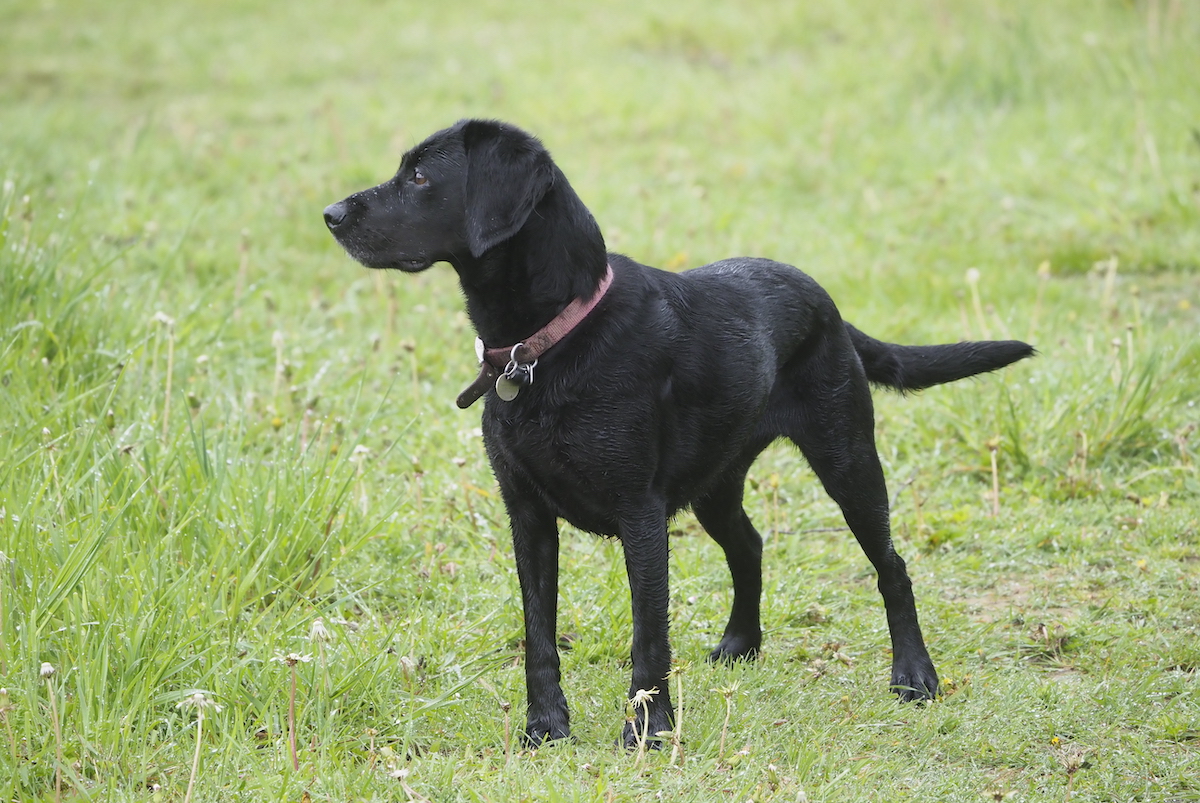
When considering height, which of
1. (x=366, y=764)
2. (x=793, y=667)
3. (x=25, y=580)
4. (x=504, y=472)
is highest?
(x=504, y=472)

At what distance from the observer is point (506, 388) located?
2.82 meters

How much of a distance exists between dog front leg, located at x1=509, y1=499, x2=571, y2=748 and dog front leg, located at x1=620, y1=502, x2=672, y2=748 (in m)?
0.19

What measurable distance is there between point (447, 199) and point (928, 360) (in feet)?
5.03

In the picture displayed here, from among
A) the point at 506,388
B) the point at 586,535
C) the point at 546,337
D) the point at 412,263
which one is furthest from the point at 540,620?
the point at 586,535

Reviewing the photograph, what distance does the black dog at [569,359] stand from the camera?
2826mm

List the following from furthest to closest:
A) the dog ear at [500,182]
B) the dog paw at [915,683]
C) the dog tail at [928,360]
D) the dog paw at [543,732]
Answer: the dog tail at [928,360]
the dog paw at [915,683]
the dog paw at [543,732]
the dog ear at [500,182]

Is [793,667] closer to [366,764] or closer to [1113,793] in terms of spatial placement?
[1113,793]

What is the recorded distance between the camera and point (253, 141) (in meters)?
8.33

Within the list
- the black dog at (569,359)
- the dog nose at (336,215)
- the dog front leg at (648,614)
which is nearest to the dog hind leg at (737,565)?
the black dog at (569,359)

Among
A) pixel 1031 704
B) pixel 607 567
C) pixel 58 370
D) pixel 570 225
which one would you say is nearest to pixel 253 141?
pixel 58 370

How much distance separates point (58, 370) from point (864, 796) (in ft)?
10.0

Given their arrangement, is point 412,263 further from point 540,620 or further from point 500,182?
point 540,620

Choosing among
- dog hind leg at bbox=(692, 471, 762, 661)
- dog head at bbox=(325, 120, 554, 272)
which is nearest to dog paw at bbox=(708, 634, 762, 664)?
dog hind leg at bbox=(692, 471, 762, 661)

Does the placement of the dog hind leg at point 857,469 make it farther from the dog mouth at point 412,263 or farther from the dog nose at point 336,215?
the dog nose at point 336,215
